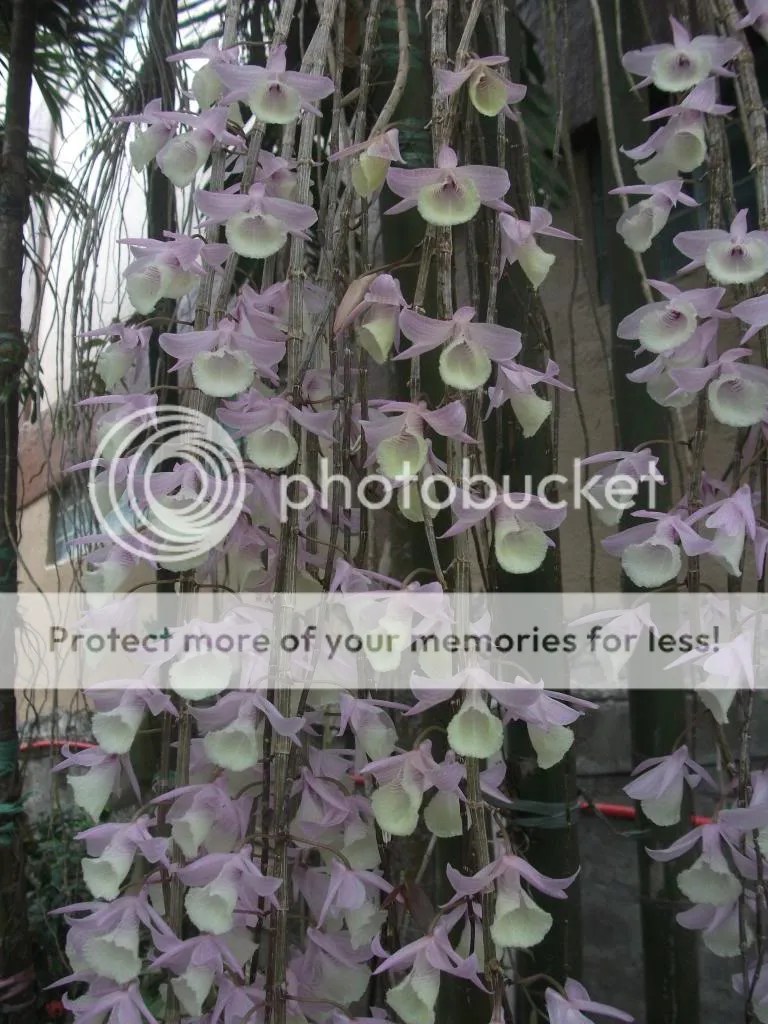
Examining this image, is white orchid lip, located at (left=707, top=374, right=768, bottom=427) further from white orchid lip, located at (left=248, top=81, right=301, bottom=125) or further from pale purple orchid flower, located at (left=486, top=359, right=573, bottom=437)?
white orchid lip, located at (left=248, top=81, right=301, bottom=125)

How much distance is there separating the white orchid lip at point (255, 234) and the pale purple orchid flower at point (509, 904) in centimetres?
50

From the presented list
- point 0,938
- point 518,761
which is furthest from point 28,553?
point 518,761

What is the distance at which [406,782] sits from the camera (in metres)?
0.64

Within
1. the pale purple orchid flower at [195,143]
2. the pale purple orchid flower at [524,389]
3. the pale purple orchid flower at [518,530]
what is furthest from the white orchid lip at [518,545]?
the pale purple orchid flower at [195,143]

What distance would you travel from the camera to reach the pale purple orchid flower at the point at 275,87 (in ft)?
2.37

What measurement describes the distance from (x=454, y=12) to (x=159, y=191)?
53cm

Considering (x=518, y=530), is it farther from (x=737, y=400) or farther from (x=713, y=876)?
(x=713, y=876)

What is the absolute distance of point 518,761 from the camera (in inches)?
38.0

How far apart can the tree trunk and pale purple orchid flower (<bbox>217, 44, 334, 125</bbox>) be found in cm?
72

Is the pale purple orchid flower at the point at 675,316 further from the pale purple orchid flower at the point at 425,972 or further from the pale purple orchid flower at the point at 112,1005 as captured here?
the pale purple orchid flower at the point at 112,1005

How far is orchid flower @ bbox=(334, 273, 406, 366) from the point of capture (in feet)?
2.22

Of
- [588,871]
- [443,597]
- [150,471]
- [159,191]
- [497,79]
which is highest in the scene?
[159,191]

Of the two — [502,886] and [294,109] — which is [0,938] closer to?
[502,886]

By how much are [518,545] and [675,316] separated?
0.81ft
